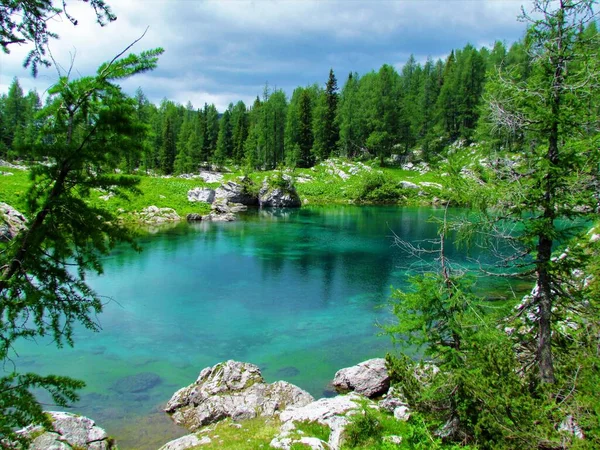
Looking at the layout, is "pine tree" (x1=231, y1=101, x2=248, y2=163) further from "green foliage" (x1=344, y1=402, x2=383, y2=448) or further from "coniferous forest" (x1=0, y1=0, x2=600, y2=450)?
"green foliage" (x1=344, y1=402, x2=383, y2=448)

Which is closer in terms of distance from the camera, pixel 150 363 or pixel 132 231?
pixel 132 231

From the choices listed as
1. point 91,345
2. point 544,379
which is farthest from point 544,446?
point 91,345

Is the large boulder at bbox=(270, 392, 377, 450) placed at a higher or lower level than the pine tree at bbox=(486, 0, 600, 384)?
lower

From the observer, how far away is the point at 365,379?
14.0 metres

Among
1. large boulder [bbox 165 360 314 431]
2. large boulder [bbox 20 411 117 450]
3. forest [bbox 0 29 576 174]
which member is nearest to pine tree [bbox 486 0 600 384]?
large boulder [bbox 165 360 314 431]

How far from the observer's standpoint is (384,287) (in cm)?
2545

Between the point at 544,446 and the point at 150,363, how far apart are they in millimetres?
14243

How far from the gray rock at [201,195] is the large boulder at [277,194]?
9.13m

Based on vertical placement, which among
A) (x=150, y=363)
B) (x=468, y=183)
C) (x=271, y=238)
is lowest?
(x=150, y=363)

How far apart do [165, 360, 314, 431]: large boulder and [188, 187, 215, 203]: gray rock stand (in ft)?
163

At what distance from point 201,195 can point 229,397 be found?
5174 centimetres

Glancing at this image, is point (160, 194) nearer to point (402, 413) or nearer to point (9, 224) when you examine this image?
point (402, 413)

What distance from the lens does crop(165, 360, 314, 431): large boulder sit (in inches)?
480

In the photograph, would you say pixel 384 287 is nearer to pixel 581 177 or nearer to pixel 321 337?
pixel 321 337
